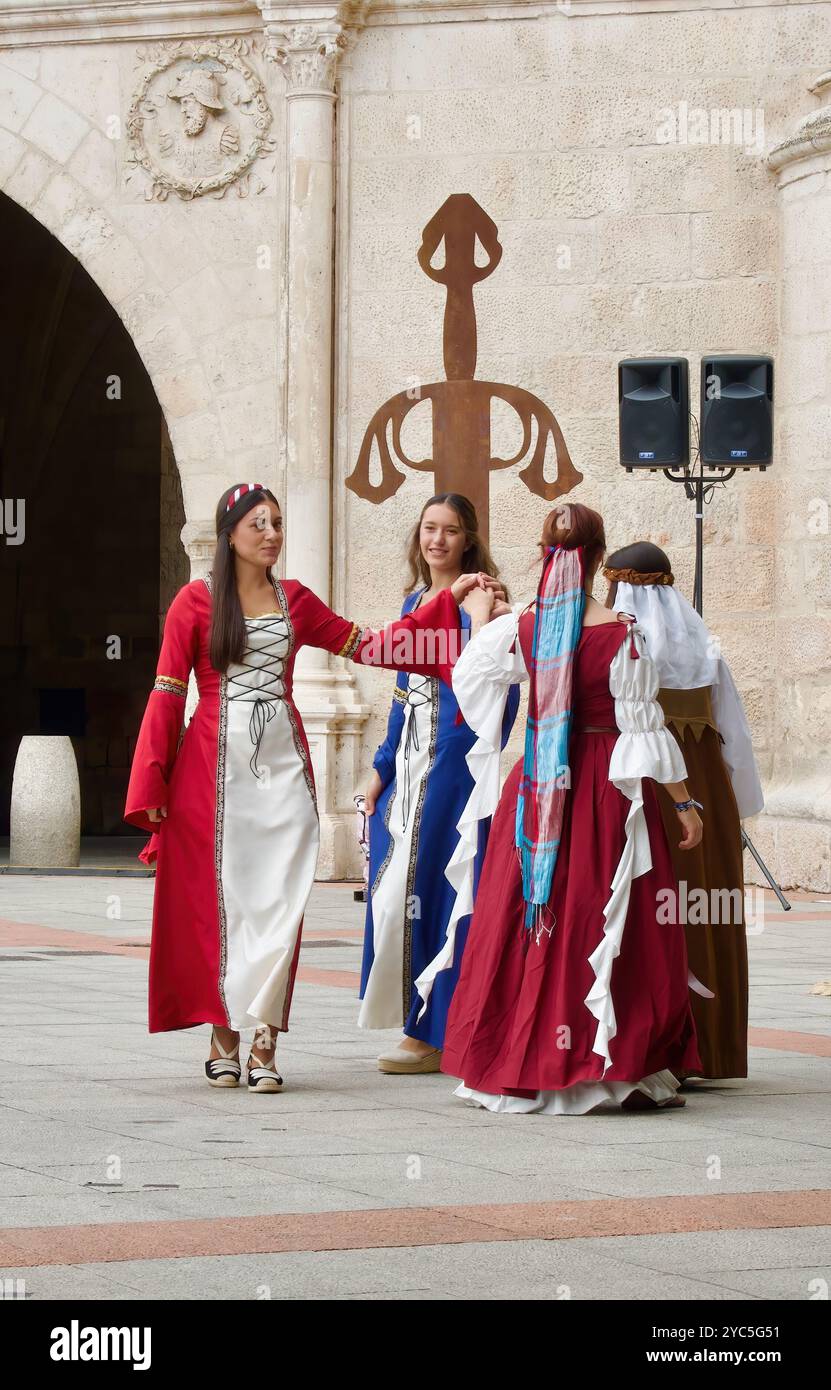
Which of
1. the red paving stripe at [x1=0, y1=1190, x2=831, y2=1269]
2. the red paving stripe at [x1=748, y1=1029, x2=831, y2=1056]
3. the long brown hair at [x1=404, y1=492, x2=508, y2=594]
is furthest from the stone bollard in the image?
the red paving stripe at [x1=0, y1=1190, x2=831, y2=1269]

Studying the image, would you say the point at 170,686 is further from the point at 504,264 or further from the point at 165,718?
the point at 504,264

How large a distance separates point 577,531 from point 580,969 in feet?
4.10

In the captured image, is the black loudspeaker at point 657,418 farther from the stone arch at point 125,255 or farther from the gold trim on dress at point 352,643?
the gold trim on dress at point 352,643

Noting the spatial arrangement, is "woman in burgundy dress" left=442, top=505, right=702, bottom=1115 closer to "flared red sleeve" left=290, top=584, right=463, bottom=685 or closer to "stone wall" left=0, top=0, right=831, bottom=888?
"flared red sleeve" left=290, top=584, right=463, bottom=685

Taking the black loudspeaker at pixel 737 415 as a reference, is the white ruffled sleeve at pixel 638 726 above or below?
below

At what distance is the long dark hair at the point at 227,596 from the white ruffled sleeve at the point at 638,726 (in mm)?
1137

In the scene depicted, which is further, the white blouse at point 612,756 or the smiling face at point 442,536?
the smiling face at point 442,536

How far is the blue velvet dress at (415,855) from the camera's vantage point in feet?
23.0

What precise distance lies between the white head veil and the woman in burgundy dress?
244 millimetres

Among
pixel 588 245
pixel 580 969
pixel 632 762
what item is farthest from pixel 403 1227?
pixel 588 245

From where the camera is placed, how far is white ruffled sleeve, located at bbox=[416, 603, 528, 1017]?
256 inches

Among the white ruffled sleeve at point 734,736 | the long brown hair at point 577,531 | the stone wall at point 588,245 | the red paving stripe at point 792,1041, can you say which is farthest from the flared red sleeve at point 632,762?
the stone wall at point 588,245

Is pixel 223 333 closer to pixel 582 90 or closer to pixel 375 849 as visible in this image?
pixel 582 90
